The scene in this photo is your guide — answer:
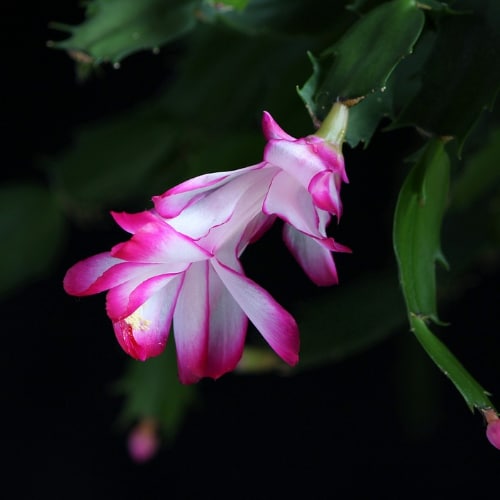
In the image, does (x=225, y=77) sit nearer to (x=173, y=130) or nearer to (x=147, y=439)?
(x=173, y=130)

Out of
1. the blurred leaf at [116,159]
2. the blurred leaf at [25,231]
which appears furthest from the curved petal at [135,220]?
the blurred leaf at [25,231]

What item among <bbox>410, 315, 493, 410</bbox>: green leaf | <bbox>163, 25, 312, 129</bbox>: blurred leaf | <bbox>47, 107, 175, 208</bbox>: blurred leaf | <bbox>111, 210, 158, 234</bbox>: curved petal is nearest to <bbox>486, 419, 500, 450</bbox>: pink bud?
<bbox>410, 315, 493, 410</bbox>: green leaf

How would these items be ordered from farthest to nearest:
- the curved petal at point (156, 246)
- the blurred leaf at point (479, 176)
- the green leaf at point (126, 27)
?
the blurred leaf at point (479, 176) → the green leaf at point (126, 27) → the curved petal at point (156, 246)

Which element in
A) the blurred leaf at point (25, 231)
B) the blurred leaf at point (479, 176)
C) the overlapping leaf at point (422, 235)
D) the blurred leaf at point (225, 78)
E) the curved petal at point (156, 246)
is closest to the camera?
the curved petal at point (156, 246)

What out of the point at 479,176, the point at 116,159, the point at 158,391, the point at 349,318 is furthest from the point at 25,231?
the point at 479,176

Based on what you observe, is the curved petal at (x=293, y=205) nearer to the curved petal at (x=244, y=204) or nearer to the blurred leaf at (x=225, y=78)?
the curved petal at (x=244, y=204)

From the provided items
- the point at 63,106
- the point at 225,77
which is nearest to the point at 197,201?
the point at 225,77

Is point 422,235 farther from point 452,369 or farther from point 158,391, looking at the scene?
point 158,391
